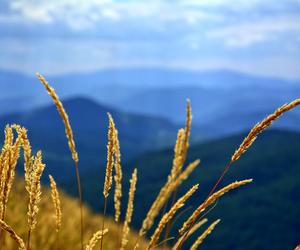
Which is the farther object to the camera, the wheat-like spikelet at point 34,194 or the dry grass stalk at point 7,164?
the dry grass stalk at point 7,164

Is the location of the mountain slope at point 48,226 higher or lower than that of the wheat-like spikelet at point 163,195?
lower

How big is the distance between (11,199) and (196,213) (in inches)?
215

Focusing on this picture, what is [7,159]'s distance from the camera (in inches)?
104

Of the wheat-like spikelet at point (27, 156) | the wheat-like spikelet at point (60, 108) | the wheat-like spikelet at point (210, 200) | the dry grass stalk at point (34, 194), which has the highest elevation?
the wheat-like spikelet at point (60, 108)

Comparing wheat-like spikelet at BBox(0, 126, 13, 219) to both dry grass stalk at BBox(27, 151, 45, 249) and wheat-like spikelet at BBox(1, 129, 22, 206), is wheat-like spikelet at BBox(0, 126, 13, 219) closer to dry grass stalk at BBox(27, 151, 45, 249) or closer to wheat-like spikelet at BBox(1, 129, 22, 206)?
wheat-like spikelet at BBox(1, 129, 22, 206)

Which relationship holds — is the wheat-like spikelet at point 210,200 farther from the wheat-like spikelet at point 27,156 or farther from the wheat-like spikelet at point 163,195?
the wheat-like spikelet at point 27,156

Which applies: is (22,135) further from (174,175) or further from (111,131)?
(174,175)

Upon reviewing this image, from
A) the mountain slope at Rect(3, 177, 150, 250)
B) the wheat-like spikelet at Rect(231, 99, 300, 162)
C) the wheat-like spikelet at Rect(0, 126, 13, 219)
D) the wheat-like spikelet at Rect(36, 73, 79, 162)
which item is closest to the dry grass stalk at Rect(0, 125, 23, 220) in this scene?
the wheat-like spikelet at Rect(0, 126, 13, 219)

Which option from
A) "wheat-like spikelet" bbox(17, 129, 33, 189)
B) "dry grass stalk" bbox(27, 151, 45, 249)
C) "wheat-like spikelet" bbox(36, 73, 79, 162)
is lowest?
"dry grass stalk" bbox(27, 151, 45, 249)

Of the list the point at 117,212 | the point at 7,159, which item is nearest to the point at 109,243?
the point at 117,212

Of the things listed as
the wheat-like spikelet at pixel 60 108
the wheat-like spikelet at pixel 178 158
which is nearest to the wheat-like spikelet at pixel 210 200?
the wheat-like spikelet at pixel 178 158

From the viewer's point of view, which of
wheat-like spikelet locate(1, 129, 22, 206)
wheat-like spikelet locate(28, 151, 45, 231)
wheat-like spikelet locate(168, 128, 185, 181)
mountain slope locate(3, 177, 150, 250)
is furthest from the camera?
mountain slope locate(3, 177, 150, 250)

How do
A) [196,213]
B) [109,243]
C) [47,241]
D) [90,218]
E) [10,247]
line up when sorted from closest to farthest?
1. [196,213]
2. [10,247]
3. [47,241]
4. [109,243]
5. [90,218]

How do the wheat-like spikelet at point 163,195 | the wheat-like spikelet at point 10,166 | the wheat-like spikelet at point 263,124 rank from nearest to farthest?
the wheat-like spikelet at point 263,124, the wheat-like spikelet at point 10,166, the wheat-like spikelet at point 163,195
